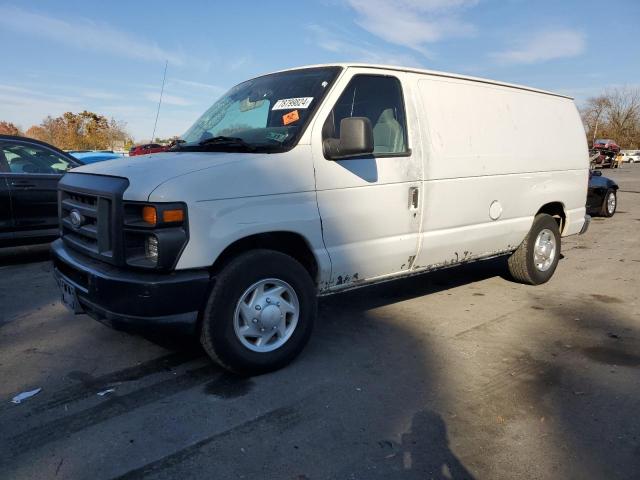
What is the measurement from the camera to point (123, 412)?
10.1ft

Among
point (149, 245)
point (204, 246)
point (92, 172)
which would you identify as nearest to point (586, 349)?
point (204, 246)

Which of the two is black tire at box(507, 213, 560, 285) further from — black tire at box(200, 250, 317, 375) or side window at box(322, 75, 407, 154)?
black tire at box(200, 250, 317, 375)

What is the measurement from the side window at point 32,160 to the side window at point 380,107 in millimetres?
4961

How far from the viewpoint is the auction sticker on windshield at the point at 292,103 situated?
3.80 m

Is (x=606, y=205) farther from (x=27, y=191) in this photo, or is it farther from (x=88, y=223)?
(x=88, y=223)

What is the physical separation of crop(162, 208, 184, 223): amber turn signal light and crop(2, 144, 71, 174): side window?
4935 millimetres

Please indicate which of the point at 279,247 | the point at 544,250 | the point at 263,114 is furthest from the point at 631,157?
the point at 279,247

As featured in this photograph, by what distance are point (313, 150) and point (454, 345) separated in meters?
1.88

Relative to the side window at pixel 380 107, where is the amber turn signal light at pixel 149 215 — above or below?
below

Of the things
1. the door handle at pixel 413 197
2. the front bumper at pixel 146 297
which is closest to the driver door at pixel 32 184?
the front bumper at pixel 146 297

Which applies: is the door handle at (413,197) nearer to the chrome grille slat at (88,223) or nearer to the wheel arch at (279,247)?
the wheel arch at (279,247)

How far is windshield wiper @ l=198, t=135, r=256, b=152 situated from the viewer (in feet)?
11.8

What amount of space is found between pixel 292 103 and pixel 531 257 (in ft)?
10.8

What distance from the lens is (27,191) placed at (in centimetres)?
684
